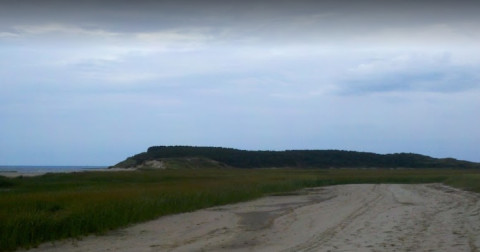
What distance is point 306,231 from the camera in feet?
56.6

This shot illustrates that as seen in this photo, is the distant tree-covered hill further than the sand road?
Yes

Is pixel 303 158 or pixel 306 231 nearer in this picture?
pixel 306 231

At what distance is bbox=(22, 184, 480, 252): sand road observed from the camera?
14023 mm

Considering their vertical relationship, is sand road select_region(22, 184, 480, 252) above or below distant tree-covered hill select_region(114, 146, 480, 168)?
below

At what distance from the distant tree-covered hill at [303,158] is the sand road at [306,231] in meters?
91.1

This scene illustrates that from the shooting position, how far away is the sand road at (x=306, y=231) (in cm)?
1402

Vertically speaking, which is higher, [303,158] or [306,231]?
[303,158]

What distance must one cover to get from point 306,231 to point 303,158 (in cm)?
11926

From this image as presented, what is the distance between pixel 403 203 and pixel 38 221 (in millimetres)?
17903

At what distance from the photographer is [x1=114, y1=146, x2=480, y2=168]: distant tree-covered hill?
11888 centimetres

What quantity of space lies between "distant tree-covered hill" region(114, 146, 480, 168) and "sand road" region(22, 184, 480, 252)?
91.1m

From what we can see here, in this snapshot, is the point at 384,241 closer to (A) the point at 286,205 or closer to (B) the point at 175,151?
(A) the point at 286,205

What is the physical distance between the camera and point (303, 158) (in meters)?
136

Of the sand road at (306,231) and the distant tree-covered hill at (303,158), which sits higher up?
the distant tree-covered hill at (303,158)
